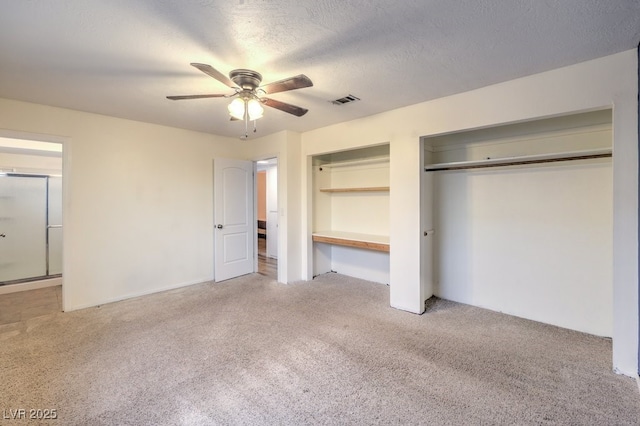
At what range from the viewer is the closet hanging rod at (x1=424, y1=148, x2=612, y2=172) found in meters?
2.58

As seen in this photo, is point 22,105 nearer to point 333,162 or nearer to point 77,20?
point 77,20

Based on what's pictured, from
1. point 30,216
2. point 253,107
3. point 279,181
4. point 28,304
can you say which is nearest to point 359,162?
point 279,181

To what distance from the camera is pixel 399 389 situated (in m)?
1.98

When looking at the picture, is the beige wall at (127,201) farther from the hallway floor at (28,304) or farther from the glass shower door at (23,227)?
the glass shower door at (23,227)

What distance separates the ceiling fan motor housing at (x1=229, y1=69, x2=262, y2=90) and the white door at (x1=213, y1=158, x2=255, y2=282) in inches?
99.1

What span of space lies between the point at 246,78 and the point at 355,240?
99.8 inches

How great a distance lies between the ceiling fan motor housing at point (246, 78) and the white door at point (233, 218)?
2.52 metres

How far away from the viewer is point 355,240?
13.3 feet

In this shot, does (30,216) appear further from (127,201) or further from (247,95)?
(247,95)

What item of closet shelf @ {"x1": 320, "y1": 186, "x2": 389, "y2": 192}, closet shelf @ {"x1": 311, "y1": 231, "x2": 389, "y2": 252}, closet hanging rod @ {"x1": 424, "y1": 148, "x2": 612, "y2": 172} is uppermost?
closet hanging rod @ {"x1": 424, "y1": 148, "x2": 612, "y2": 172}

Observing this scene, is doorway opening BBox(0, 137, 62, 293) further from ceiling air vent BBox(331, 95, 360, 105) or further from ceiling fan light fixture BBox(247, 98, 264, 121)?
ceiling air vent BBox(331, 95, 360, 105)

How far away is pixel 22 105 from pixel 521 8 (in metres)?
4.62

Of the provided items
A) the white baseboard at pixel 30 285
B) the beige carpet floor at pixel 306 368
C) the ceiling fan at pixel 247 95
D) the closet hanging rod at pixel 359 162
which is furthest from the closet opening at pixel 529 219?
the white baseboard at pixel 30 285

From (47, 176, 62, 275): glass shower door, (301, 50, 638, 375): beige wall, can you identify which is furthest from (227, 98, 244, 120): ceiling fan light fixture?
(47, 176, 62, 275): glass shower door
